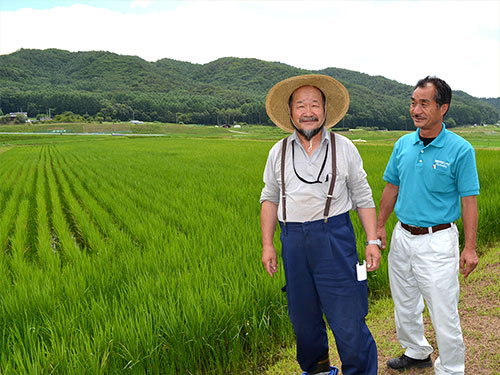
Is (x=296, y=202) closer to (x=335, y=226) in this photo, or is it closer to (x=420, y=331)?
(x=335, y=226)

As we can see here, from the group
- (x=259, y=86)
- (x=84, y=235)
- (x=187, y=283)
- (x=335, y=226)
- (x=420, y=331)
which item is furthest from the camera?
(x=259, y=86)

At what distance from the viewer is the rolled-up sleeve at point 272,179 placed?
1.96 metres

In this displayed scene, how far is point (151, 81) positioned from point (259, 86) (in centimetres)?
5473

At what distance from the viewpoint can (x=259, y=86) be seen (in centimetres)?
18088

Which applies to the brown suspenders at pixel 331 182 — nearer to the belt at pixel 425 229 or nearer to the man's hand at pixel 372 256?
the man's hand at pixel 372 256

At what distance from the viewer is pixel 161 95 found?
5231 inches

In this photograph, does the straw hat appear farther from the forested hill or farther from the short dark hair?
the forested hill

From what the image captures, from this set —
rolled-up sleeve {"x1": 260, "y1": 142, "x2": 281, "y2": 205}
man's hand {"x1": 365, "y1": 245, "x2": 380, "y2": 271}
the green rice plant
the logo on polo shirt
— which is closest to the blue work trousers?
man's hand {"x1": 365, "y1": 245, "x2": 380, "y2": 271}

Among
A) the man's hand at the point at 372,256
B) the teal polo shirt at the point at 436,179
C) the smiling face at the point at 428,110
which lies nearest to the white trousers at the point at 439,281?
the teal polo shirt at the point at 436,179

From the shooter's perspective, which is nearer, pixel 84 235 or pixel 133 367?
pixel 133 367

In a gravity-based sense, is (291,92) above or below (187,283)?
above

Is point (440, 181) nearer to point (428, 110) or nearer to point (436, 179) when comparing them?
point (436, 179)

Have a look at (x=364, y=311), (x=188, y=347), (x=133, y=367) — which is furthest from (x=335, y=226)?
(x=133, y=367)

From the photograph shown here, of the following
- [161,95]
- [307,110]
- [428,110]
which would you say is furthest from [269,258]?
[161,95]
